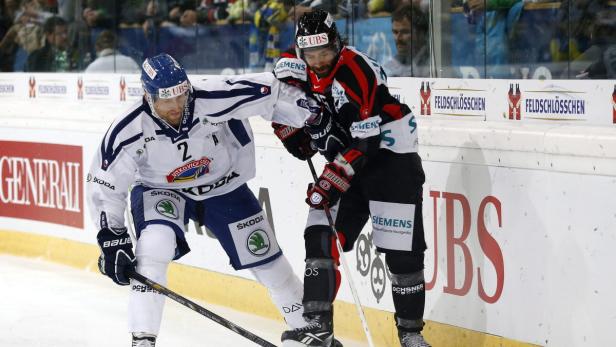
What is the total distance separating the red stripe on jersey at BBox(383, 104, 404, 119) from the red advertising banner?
136 inches

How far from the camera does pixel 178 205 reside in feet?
15.0

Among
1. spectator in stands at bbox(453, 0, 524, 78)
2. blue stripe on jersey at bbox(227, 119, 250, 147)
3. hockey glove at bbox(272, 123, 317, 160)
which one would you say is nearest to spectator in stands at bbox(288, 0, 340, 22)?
spectator in stands at bbox(453, 0, 524, 78)

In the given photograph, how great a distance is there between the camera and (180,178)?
178 inches

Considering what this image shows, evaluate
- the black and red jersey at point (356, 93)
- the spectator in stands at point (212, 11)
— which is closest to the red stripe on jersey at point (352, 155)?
the black and red jersey at point (356, 93)

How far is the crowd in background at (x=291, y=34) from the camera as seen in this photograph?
4.58 metres

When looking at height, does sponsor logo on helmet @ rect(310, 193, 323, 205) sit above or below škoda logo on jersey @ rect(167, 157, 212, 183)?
below

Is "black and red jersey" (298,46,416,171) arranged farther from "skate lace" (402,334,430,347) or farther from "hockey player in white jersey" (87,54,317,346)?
"skate lace" (402,334,430,347)

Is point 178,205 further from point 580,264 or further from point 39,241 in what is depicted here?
point 39,241

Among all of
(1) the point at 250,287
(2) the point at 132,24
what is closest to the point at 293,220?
(1) the point at 250,287

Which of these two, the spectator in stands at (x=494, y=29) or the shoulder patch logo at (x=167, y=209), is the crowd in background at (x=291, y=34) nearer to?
the spectator in stands at (x=494, y=29)

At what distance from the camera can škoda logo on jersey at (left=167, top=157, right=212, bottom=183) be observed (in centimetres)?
450

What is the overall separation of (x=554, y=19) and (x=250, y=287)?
2.30 m

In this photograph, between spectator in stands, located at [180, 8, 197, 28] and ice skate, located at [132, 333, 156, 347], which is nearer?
ice skate, located at [132, 333, 156, 347]

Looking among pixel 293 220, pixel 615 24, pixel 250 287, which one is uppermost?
pixel 615 24
